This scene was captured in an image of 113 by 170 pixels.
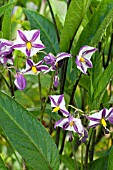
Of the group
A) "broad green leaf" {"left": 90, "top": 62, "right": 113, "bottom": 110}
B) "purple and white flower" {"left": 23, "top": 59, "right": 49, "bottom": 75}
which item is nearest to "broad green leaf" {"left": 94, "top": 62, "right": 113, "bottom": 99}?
"broad green leaf" {"left": 90, "top": 62, "right": 113, "bottom": 110}

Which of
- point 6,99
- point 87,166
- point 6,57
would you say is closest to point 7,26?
point 6,57

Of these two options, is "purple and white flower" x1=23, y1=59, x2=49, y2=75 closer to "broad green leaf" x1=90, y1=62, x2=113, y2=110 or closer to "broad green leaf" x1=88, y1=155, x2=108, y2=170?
"broad green leaf" x1=90, y1=62, x2=113, y2=110

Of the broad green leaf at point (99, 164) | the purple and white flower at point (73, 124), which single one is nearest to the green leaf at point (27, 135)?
the purple and white flower at point (73, 124)

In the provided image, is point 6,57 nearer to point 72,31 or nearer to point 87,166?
point 72,31

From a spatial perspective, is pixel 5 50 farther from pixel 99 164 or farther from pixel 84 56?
pixel 99 164

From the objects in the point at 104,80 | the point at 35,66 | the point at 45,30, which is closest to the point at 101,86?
the point at 104,80
